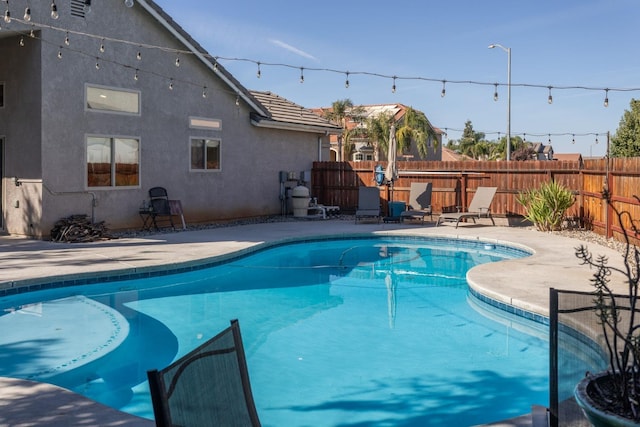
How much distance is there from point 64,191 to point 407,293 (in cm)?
742

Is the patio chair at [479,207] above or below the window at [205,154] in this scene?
below

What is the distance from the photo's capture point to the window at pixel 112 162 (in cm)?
1304

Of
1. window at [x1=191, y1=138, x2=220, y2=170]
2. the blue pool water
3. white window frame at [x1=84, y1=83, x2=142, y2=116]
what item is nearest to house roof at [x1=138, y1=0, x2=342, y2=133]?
window at [x1=191, y1=138, x2=220, y2=170]

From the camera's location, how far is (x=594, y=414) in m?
2.51

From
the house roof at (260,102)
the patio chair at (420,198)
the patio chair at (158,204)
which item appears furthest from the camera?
the patio chair at (420,198)

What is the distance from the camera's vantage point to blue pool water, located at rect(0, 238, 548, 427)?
5031mm

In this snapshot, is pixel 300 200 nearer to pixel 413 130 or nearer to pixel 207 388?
pixel 207 388

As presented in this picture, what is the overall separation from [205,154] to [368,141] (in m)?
27.3

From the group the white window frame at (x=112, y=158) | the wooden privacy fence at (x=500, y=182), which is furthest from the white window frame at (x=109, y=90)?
the wooden privacy fence at (x=500, y=182)

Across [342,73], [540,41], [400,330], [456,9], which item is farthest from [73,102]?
[540,41]

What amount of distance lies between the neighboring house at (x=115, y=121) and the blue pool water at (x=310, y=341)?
4.29 m

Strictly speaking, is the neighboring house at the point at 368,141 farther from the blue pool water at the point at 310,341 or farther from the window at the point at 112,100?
the blue pool water at the point at 310,341

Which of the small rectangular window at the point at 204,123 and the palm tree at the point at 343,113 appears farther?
the palm tree at the point at 343,113

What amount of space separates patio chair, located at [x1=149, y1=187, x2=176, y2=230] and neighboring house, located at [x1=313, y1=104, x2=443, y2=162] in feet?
80.2
